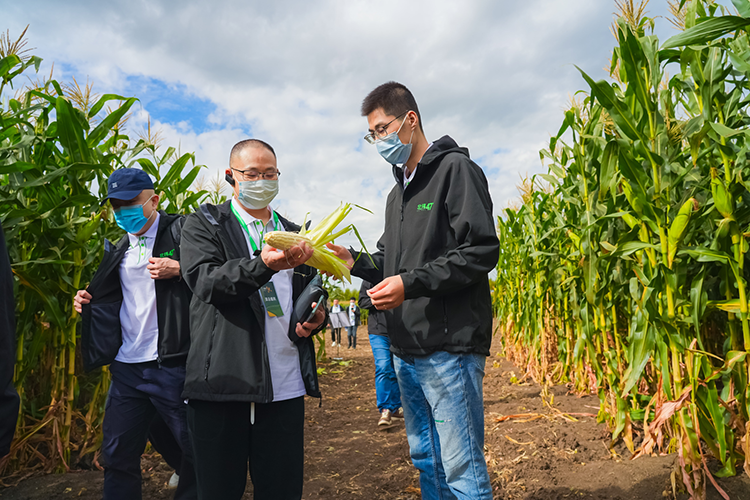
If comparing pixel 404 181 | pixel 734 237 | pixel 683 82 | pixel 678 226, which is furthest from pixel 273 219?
pixel 683 82

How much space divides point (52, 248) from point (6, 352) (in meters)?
2.47

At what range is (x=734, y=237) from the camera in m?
2.55

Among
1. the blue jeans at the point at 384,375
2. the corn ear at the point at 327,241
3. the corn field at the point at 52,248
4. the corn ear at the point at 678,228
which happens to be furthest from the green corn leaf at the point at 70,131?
the corn ear at the point at 678,228

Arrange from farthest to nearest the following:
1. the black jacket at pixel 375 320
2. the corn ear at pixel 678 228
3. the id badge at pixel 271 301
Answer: the black jacket at pixel 375 320
the corn ear at pixel 678 228
the id badge at pixel 271 301

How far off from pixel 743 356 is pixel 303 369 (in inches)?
92.3

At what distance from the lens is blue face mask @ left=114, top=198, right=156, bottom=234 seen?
291 centimetres

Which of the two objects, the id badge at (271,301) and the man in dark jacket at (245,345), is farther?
the id badge at (271,301)

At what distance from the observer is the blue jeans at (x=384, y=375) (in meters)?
4.98

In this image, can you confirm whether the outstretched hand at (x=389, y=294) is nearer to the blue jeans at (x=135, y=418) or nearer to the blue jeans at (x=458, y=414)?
the blue jeans at (x=458, y=414)

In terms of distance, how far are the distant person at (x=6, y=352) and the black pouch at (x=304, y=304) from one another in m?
1.08

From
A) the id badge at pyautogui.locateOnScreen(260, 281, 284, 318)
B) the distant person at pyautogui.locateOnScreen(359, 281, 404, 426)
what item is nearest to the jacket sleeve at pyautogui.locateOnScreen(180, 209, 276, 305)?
the id badge at pyautogui.locateOnScreen(260, 281, 284, 318)

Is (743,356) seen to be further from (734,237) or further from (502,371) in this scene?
(502,371)

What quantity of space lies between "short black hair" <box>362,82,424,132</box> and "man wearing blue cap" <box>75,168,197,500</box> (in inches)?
58.9

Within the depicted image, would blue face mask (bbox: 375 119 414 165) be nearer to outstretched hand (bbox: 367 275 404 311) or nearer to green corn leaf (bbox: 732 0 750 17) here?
outstretched hand (bbox: 367 275 404 311)
